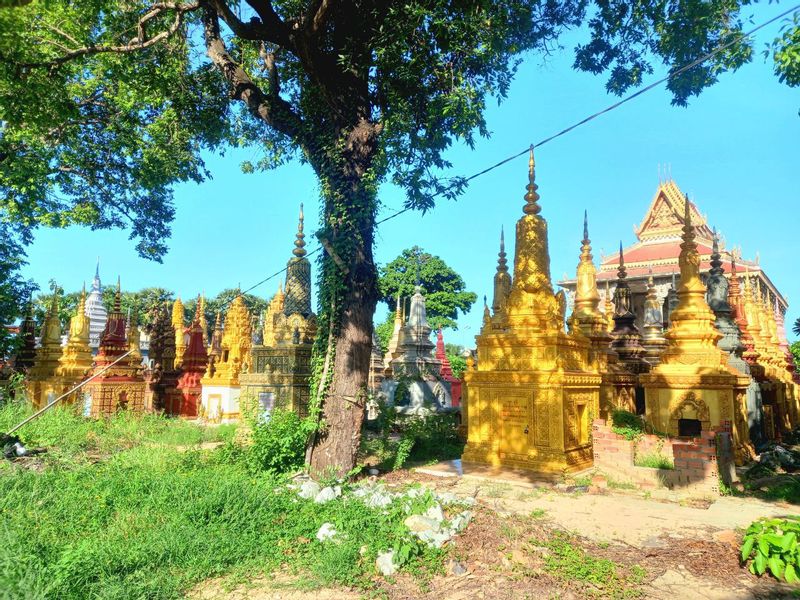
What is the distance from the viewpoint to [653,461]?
817 cm

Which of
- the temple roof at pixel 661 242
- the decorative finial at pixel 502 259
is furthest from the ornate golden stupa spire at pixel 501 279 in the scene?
the temple roof at pixel 661 242

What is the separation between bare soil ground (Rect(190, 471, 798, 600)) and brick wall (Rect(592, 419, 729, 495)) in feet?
2.05

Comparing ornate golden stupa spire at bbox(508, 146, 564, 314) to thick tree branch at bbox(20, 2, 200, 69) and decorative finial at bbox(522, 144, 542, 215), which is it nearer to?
decorative finial at bbox(522, 144, 542, 215)

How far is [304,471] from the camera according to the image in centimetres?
767

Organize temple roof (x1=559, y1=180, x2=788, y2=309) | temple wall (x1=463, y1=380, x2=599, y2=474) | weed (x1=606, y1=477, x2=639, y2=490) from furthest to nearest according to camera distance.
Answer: temple roof (x1=559, y1=180, x2=788, y2=309) → temple wall (x1=463, y1=380, x2=599, y2=474) → weed (x1=606, y1=477, x2=639, y2=490)

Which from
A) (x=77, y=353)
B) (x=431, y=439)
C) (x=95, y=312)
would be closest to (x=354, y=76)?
(x=431, y=439)

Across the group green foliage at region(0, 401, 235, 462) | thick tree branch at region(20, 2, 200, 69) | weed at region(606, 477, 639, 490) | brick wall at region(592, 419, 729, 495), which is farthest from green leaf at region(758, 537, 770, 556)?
thick tree branch at region(20, 2, 200, 69)

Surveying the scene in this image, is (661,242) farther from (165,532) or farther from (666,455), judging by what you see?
(165,532)

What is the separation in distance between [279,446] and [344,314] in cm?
214

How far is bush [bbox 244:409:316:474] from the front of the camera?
7625mm

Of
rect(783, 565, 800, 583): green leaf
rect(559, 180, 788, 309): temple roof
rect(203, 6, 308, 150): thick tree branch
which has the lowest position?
rect(783, 565, 800, 583): green leaf

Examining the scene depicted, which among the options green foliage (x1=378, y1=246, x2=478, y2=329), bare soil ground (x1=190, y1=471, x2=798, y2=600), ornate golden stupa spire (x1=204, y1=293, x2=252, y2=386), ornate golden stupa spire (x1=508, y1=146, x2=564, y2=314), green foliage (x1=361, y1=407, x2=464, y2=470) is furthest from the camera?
green foliage (x1=378, y1=246, x2=478, y2=329)

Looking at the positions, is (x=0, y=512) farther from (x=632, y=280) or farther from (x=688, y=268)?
(x=632, y=280)

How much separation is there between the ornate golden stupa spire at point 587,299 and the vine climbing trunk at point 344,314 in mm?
5751
